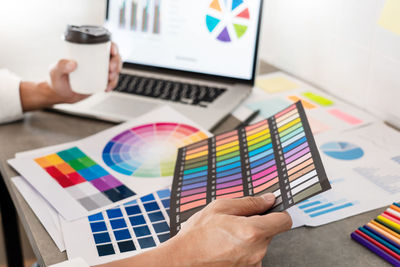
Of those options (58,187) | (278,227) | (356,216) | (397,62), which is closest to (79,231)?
(58,187)

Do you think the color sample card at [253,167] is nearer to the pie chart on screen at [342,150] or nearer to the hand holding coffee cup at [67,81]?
the pie chart on screen at [342,150]

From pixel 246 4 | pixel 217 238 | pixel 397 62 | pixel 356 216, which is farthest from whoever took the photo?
pixel 246 4

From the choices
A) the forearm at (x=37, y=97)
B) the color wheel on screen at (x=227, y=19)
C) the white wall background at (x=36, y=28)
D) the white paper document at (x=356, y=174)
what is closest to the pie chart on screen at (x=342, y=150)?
the white paper document at (x=356, y=174)

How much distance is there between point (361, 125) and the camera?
917 mm

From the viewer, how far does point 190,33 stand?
1046 millimetres

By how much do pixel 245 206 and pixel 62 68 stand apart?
48cm

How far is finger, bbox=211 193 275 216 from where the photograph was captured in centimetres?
56

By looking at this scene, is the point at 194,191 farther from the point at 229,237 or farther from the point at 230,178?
the point at 229,237

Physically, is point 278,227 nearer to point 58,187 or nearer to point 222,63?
point 58,187

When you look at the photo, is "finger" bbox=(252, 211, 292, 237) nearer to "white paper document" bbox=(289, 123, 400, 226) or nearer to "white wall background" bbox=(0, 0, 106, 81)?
"white paper document" bbox=(289, 123, 400, 226)

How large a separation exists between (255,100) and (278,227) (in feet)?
1.77

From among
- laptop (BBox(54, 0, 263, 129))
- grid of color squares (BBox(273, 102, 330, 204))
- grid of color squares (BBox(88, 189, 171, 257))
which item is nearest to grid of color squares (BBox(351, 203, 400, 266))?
grid of color squares (BBox(273, 102, 330, 204))

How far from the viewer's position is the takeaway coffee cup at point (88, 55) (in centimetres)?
77

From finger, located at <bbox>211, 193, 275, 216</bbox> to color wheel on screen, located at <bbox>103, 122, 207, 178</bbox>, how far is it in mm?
209
